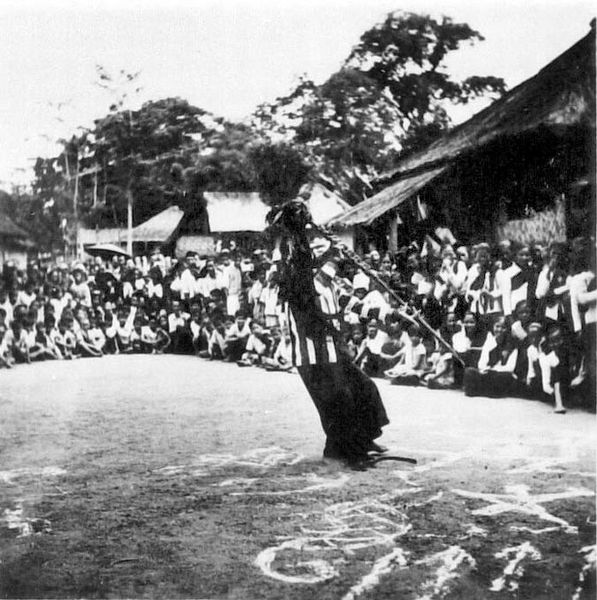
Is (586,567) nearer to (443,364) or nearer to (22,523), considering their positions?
(22,523)

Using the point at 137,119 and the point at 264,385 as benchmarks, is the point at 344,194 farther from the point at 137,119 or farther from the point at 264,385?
the point at 264,385

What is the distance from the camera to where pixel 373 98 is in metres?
4.71

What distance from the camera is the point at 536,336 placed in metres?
5.15

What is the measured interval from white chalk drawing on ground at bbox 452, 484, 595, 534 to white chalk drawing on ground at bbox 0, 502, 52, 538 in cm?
200

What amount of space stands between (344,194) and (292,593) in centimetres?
279

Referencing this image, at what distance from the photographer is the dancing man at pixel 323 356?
4.18 m

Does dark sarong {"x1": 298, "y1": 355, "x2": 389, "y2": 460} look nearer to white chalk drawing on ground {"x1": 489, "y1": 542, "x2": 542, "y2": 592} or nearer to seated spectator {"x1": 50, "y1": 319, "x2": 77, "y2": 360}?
white chalk drawing on ground {"x1": 489, "y1": 542, "x2": 542, "y2": 592}

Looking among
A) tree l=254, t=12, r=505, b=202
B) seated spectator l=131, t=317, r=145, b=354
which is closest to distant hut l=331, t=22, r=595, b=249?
tree l=254, t=12, r=505, b=202

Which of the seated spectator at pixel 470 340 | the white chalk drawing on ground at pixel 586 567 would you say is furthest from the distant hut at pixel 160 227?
the white chalk drawing on ground at pixel 586 567

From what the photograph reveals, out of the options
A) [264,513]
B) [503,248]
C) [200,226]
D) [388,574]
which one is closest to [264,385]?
[200,226]

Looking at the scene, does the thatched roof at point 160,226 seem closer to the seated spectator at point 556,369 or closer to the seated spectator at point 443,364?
the seated spectator at point 443,364

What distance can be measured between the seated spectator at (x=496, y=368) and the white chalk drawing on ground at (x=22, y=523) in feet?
10.7

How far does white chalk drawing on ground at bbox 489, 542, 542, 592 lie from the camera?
2.92 meters

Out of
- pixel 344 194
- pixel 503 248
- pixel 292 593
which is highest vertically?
pixel 344 194
